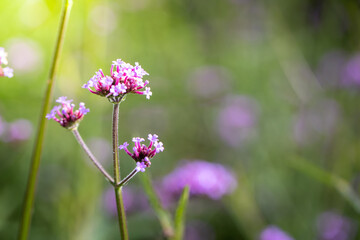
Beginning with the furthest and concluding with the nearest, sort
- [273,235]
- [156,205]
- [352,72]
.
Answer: [352,72]
[273,235]
[156,205]

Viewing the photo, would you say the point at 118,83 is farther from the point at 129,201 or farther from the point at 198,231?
the point at 198,231

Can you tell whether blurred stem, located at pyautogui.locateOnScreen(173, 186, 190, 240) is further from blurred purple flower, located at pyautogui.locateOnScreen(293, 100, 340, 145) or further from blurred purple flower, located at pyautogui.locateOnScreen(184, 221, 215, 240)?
blurred purple flower, located at pyautogui.locateOnScreen(293, 100, 340, 145)

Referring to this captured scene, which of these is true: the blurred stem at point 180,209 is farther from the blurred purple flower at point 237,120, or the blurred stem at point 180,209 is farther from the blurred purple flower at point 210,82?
the blurred purple flower at point 210,82

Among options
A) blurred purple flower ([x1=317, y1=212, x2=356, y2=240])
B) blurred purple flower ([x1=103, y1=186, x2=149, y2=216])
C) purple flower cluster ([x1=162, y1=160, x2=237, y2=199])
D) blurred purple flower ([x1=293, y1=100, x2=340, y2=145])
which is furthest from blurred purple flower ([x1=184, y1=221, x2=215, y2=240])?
blurred purple flower ([x1=293, y1=100, x2=340, y2=145])


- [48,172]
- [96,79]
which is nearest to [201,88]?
[48,172]

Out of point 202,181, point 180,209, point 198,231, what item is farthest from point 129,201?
point 180,209

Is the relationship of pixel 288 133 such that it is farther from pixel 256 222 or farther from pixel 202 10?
pixel 202 10

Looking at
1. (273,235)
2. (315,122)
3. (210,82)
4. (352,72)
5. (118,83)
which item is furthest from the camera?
(210,82)
